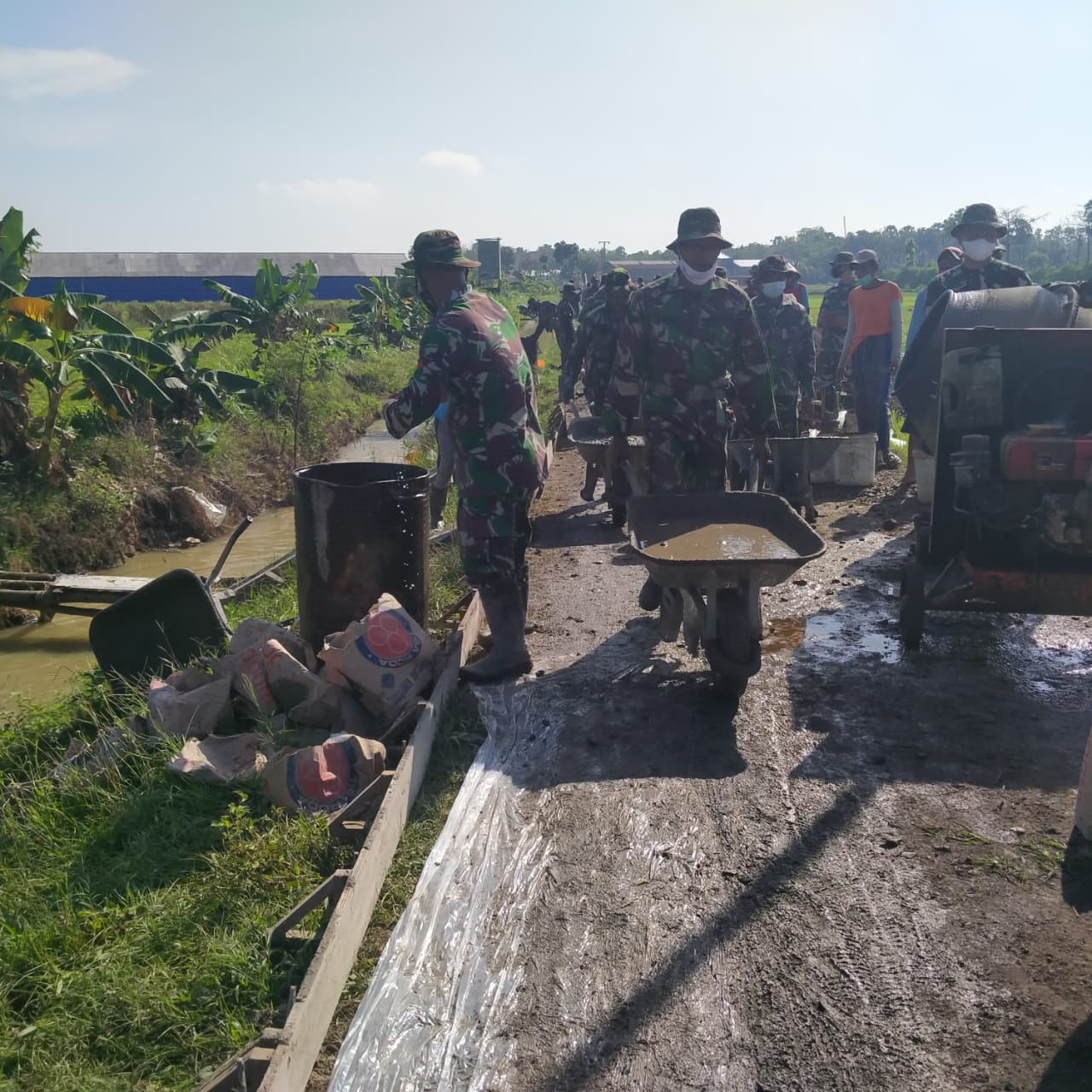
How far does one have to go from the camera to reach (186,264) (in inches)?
2707

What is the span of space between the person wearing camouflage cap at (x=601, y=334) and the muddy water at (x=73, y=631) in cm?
394

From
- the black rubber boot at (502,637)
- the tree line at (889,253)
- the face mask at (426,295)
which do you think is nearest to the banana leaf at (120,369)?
the face mask at (426,295)

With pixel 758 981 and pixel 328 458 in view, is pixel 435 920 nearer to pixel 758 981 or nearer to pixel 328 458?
pixel 758 981

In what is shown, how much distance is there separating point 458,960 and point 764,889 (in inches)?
42.2

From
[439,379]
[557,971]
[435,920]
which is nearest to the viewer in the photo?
[557,971]

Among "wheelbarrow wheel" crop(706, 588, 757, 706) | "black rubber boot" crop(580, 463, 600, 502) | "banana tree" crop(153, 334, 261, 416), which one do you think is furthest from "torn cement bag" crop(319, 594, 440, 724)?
"banana tree" crop(153, 334, 261, 416)

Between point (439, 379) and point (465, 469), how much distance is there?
19.4 inches

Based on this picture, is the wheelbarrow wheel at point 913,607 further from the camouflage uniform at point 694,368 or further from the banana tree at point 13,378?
the banana tree at point 13,378

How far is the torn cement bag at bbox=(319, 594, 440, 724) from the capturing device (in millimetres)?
4723

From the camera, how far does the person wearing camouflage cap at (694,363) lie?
19.0 ft

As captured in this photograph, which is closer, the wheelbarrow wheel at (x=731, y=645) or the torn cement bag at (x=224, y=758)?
the torn cement bag at (x=224, y=758)

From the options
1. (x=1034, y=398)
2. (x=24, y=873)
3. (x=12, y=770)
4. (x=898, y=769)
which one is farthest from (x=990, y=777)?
(x=12, y=770)

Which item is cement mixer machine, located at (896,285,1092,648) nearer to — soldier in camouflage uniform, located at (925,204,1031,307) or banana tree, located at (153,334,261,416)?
soldier in camouflage uniform, located at (925,204,1031,307)

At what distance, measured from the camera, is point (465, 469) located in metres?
5.29
